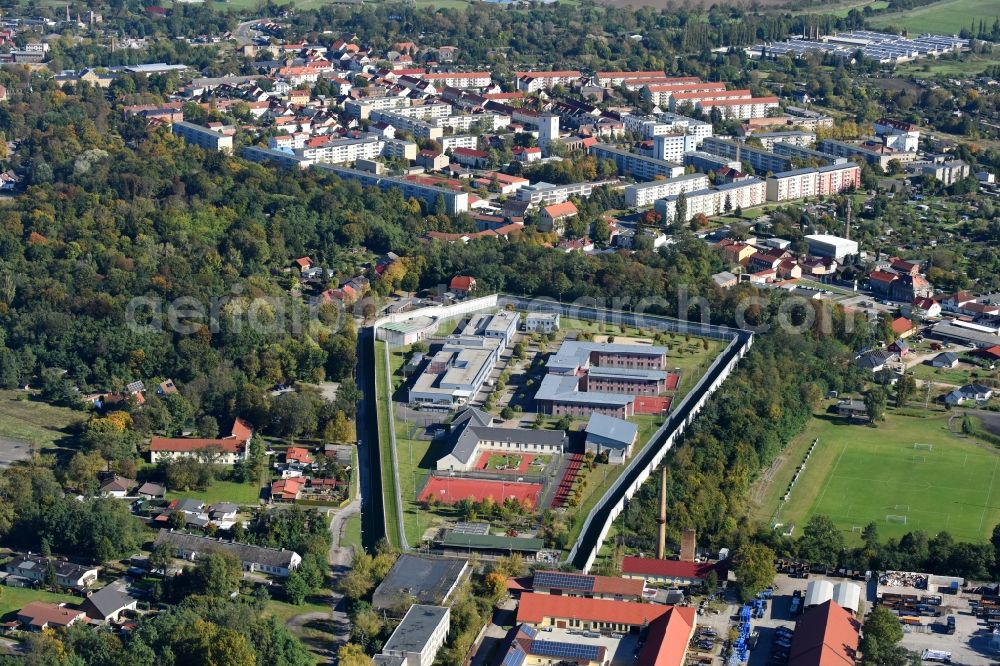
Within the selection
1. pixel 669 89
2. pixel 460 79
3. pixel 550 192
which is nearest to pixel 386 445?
pixel 550 192

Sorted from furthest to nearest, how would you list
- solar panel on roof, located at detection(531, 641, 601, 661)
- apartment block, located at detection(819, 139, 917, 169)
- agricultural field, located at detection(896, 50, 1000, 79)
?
agricultural field, located at detection(896, 50, 1000, 79), apartment block, located at detection(819, 139, 917, 169), solar panel on roof, located at detection(531, 641, 601, 661)

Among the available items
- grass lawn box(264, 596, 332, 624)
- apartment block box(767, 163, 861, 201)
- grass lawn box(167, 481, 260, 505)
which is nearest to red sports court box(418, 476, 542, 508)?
grass lawn box(167, 481, 260, 505)

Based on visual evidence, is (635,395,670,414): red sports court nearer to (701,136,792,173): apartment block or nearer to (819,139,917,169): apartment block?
(701,136,792,173): apartment block

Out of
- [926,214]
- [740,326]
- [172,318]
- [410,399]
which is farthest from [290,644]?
[926,214]

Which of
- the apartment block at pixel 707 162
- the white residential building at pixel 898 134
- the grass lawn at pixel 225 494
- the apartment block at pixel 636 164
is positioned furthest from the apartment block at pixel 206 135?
the grass lawn at pixel 225 494

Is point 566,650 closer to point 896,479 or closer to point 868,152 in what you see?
point 896,479

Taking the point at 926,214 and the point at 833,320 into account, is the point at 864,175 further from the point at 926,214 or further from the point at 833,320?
the point at 833,320

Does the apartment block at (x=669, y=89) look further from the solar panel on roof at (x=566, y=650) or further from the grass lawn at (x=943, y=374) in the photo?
the solar panel on roof at (x=566, y=650)
